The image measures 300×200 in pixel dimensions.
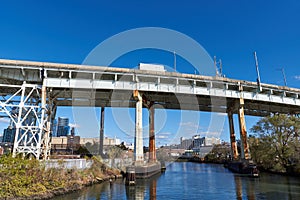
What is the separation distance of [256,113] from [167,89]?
30.0 m

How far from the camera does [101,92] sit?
33.4 m

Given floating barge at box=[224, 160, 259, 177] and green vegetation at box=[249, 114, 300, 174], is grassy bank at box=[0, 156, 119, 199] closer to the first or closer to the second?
floating barge at box=[224, 160, 259, 177]

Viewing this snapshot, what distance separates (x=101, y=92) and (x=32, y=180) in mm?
19020

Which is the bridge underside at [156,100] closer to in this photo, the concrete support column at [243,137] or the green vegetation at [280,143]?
the concrete support column at [243,137]

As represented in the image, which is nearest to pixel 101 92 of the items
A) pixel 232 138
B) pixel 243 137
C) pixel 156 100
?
pixel 156 100

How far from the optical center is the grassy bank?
47.5 feet

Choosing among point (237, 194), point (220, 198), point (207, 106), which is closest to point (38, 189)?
point (220, 198)

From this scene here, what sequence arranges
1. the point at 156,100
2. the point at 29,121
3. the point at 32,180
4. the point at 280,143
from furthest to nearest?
1. the point at 156,100
2. the point at 280,143
3. the point at 29,121
4. the point at 32,180

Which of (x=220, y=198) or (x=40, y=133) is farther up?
(x=40, y=133)

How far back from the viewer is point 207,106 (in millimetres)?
42594

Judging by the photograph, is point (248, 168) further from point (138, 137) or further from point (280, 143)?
point (138, 137)

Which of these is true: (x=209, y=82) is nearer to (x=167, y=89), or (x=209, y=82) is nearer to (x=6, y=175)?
(x=167, y=89)

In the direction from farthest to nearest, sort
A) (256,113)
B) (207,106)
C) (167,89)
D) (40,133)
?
(256,113)
(207,106)
(167,89)
(40,133)

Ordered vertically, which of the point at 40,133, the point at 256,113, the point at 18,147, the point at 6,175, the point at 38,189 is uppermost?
the point at 256,113
